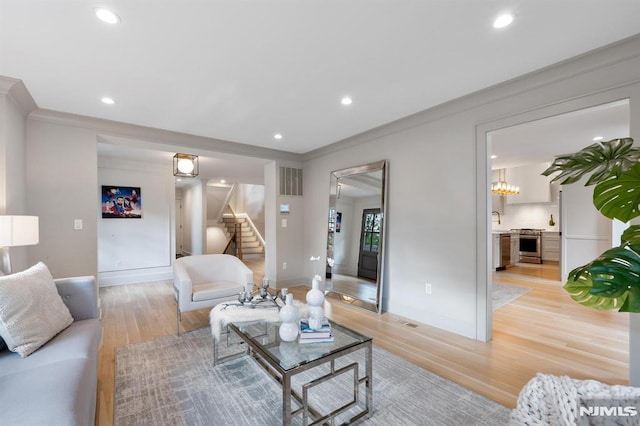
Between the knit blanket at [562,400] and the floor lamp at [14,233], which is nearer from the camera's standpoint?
the knit blanket at [562,400]

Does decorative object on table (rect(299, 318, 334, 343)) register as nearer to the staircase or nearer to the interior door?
the interior door

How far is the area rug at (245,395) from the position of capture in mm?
1792

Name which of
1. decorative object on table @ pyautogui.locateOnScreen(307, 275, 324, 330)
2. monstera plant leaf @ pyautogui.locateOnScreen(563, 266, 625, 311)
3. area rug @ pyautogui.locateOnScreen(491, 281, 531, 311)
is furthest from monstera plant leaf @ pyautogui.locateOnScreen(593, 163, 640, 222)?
area rug @ pyautogui.locateOnScreen(491, 281, 531, 311)

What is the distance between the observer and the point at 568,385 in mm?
1153

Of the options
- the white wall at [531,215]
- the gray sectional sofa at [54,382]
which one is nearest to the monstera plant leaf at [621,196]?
the gray sectional sofa at [54,382]

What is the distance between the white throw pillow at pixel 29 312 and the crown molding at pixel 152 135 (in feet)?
7.25

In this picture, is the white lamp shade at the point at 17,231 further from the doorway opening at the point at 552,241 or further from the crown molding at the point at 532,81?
the doorway opening at the point at 552,241

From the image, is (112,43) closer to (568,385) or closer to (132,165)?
(568,385)

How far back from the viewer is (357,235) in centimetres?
430

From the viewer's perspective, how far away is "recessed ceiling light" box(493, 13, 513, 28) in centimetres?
178

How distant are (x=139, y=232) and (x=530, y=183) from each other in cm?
938

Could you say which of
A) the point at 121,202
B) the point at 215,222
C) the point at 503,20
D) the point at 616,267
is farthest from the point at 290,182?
the point at 215,222

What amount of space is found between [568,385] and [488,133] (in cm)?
241

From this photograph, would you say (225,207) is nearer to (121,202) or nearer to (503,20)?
(121,202)
